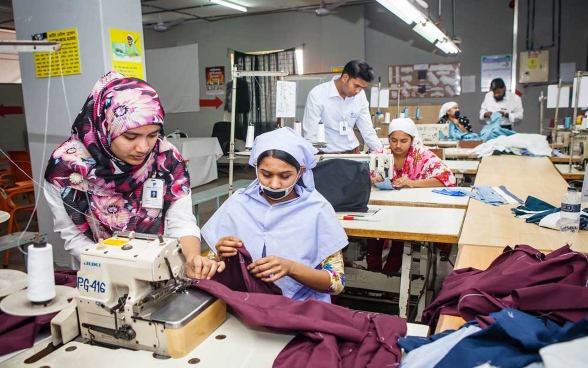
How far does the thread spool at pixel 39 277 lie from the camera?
98cm

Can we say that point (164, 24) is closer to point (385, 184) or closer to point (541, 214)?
point (385, 184)

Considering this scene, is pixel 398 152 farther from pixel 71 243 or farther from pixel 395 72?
pixel 395 72

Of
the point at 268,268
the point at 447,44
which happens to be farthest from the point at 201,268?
the point at 447,44

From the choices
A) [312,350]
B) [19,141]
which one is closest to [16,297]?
[312,350]

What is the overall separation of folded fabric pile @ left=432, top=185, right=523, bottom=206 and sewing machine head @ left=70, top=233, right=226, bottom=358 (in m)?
2.15

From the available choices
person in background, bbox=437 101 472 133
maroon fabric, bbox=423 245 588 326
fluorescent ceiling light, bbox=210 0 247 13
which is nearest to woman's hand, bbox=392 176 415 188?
maroon fabric, bbox=423 245 588 326

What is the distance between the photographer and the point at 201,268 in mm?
1482

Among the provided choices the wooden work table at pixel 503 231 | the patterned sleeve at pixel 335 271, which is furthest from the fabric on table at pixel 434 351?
the patterned sleeve at pixel 335 271

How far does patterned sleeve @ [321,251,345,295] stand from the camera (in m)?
1.70

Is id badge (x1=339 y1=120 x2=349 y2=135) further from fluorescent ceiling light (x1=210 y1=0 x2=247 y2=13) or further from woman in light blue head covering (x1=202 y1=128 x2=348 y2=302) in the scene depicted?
fluorescent ceiling light (x1=210 y1=0 x2=247 y2=13)

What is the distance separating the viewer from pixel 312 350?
3.58 feet

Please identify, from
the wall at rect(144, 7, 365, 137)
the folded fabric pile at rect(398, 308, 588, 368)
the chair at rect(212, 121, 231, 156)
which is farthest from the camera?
the wall at rect(144, 7, 365, 137)

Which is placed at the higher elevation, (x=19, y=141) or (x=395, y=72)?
(x=395, y=72)

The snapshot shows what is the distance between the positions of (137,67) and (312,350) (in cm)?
256
